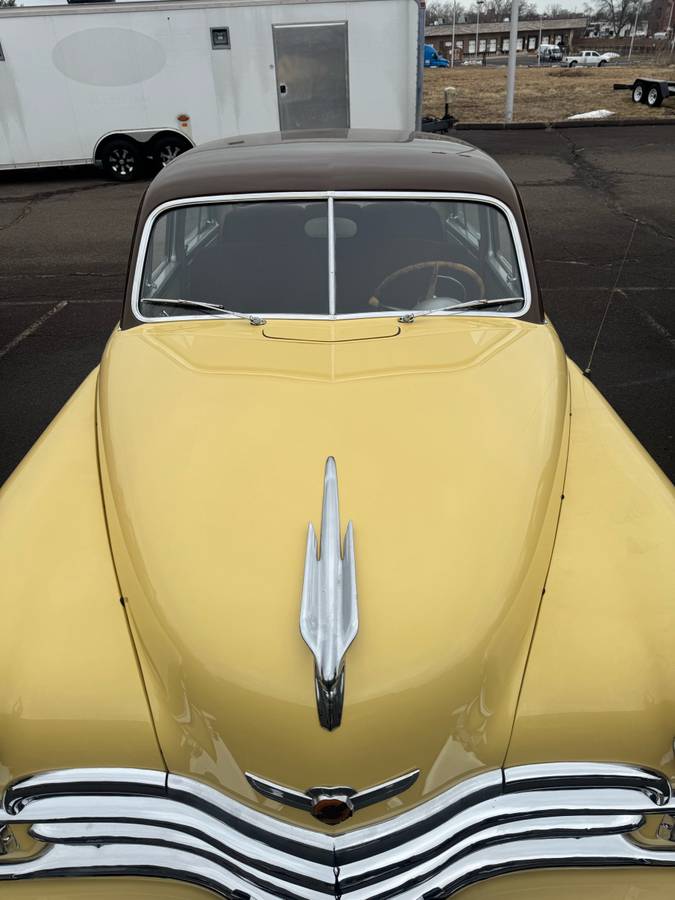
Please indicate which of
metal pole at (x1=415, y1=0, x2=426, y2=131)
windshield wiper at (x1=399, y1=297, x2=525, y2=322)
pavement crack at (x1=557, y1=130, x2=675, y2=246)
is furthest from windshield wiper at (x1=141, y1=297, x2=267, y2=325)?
metal pole at (x1=415, y1=0, x2=426, y2=131)

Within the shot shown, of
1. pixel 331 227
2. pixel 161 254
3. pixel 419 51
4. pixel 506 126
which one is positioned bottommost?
pixel 506 126

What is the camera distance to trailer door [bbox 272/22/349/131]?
11500 mm

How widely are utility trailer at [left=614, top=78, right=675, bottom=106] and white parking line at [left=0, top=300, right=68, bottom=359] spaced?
19877mm

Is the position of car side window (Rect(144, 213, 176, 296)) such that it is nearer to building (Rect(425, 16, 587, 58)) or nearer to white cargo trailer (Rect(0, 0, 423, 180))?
white cargo trailer (Rect(0, 0, 423, 180))

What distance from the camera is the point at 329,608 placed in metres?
1.60

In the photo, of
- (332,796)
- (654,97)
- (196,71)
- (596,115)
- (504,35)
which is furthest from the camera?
(504,35)

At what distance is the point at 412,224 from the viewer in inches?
119

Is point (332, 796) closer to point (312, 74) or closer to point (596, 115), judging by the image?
point (312, 74)

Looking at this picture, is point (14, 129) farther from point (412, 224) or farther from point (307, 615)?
point (307, 615)

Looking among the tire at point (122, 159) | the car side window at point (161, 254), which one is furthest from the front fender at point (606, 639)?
the tire at point (122, 159)

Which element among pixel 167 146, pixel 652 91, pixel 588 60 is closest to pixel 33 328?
pixel 167 146

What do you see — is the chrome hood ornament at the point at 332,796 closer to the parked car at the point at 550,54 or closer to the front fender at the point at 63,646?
the front fender at the point at 63,646

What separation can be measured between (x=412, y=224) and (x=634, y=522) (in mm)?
1636

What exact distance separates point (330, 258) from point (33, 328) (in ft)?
15.7
